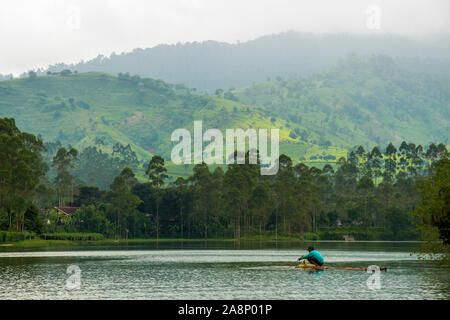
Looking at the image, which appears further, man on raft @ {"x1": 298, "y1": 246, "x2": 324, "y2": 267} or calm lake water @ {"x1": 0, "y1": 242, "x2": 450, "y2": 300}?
man on raft @ {"x1": 298, "y1": 246, "x2": 324, "y2": 267}

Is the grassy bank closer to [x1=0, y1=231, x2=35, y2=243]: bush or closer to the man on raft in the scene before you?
[x1=0, y1=231, x2=35, y2=243]: bush

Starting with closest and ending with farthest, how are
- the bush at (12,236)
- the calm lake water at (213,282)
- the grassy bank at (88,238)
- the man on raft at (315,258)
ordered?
the calm lake water at (213,282)
the man on raft at (315,258)
the bush at (12,236)
the grassy bank at (88,238)

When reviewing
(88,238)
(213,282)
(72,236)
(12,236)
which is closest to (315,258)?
(213,282)

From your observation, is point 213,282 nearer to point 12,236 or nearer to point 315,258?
point 315,258

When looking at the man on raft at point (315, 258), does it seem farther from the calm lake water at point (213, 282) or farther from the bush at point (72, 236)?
the bush at point (72, 236)

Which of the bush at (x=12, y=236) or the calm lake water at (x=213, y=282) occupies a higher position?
the bush at (x=12, y=236)

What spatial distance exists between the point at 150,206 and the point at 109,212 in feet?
59.3

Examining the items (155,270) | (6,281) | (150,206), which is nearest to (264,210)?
(150,206)

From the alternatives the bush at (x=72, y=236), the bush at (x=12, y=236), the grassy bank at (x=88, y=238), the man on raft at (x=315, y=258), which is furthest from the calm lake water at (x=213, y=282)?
the bush at (x=72, y=236)

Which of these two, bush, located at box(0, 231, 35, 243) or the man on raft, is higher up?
bush, located at box(0, 231, 35, 243)

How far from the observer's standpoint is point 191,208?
194m

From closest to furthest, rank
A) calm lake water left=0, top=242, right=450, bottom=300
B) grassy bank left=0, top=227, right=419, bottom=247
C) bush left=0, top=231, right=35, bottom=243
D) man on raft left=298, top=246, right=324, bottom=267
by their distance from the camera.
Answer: calm lake water left=0, top=242, right=450, bottom=300, man on raft left=298, top=246, right=324, bottom=267, bush left=0, top=231, right=35, bottom=243, grassy bank left=0, top=227, right=419, bottom=247

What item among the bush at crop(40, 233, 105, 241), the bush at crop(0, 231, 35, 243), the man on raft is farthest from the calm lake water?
the bush at crop(40, 233, 105, 241)
